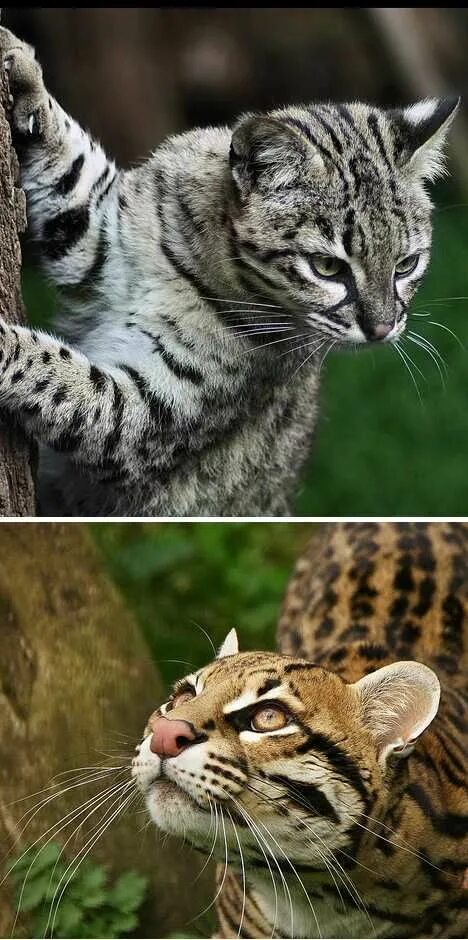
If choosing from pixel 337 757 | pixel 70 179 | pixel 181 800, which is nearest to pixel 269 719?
pixel 337 757

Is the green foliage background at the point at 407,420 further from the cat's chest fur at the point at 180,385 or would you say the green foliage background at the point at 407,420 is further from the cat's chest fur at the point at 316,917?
the cat's chest fur at the point at 316,917

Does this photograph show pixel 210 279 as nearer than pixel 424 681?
No

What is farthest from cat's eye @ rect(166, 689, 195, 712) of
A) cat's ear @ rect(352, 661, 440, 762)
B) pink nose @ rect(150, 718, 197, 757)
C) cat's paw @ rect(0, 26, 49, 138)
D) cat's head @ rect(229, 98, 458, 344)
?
cat's paw @ rect(0, 26, 49, 138)

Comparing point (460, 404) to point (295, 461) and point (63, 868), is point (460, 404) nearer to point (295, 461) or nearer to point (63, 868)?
point (295, 461)

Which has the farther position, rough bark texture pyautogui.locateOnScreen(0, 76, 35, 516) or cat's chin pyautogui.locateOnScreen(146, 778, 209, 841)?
rough bark texture pyautogui.locateOnScreen(0, 76, 35, 516)

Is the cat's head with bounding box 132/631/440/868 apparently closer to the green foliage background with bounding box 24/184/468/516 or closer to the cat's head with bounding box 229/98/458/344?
→ the cat's head with bounding box 229/98/458/344

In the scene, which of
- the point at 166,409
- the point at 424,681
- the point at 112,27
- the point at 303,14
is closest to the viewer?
the point at 424,681

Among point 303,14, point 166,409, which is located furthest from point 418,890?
point 303,14
